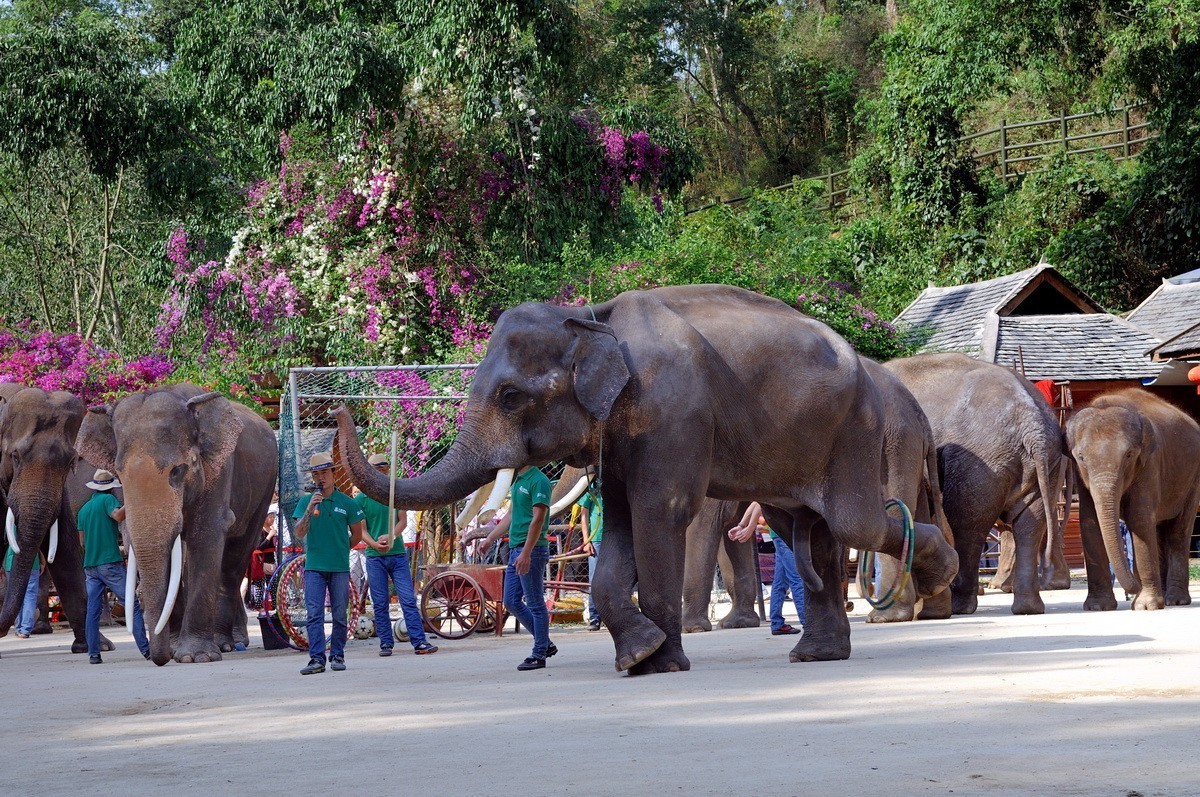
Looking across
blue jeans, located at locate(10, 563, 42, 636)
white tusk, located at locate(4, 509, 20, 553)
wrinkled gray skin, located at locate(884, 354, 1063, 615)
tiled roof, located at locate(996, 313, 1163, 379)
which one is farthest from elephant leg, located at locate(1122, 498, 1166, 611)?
tiled roof, located at locate(996, 313, 1163, 379)

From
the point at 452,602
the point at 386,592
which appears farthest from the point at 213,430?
the point at 452,602

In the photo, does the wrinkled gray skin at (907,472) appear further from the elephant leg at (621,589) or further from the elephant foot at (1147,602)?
the elephant leg at (621,589)

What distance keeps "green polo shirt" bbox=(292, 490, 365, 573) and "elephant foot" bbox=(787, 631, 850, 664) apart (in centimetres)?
325

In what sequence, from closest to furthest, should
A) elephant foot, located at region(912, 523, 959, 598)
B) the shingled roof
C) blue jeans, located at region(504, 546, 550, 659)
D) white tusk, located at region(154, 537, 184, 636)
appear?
elephant foot, located at region(912, 523, 959, 598), blue jeans, located at region(504, 546, 550, 659), white tusk, located at region(154, 537, 184, 636), the shingled roof

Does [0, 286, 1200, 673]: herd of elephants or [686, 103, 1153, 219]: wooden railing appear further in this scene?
[686, 103, 1153, 219]: wooden railing

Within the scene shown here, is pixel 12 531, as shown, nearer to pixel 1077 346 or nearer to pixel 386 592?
pixel 386 592

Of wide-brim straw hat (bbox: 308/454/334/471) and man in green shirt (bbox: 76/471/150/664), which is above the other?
wide-brim straw hat (bbox: 308/454/334/471)

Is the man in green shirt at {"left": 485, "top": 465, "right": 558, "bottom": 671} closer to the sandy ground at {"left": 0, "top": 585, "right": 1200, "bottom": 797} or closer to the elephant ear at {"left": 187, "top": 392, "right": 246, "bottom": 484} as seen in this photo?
the sandy ground at {"left": 0, "top": 585, "right": 1200, "bottom": 797}

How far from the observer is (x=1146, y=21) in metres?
30.8

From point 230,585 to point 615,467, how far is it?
603 cm

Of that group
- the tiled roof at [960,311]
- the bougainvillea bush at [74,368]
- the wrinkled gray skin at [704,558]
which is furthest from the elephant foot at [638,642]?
the tiled roof at [960,311]

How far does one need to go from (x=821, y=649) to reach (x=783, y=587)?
137 inches

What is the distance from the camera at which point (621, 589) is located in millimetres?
9641

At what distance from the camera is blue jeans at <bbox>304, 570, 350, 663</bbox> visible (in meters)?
11.1
